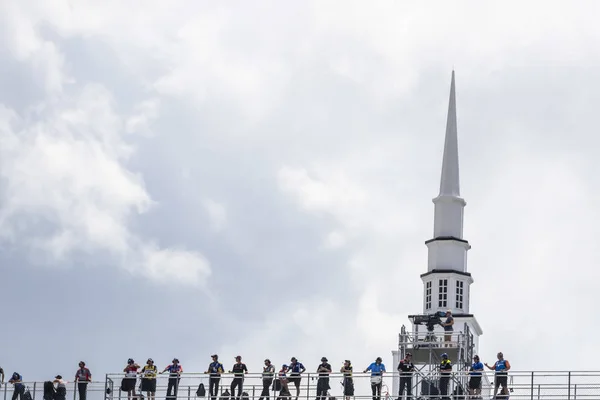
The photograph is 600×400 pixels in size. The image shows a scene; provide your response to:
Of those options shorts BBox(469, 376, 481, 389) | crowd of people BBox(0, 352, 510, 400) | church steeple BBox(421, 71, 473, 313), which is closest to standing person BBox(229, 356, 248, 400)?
crowd of people BBox(0, 352, 510, 400)

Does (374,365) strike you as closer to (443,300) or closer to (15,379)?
(15,379)

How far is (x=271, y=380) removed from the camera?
59156 millimetres

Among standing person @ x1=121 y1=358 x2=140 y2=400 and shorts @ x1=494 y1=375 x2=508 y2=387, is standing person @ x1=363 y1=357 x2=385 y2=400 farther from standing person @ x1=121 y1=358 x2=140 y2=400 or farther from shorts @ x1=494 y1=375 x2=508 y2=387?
standing person @ x1=121 y1=358 x2=140 y2=400

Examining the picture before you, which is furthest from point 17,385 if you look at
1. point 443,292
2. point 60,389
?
point 443,292

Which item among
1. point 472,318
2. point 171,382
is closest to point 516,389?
point 171,382

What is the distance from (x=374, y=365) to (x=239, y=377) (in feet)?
15.0

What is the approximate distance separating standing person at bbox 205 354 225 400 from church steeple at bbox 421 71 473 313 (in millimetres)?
76636

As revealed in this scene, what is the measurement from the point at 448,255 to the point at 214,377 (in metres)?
78.9

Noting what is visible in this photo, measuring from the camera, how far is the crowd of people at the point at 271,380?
57.6 meters

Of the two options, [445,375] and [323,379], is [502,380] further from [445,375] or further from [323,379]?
[323,379]

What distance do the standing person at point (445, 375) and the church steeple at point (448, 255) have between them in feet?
247

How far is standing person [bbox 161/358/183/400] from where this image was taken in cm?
5958

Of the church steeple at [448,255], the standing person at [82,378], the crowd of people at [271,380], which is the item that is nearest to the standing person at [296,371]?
the crowd of people at [271,380]

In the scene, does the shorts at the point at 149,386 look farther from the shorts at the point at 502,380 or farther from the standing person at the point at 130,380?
the shorts at the point at 502,380
